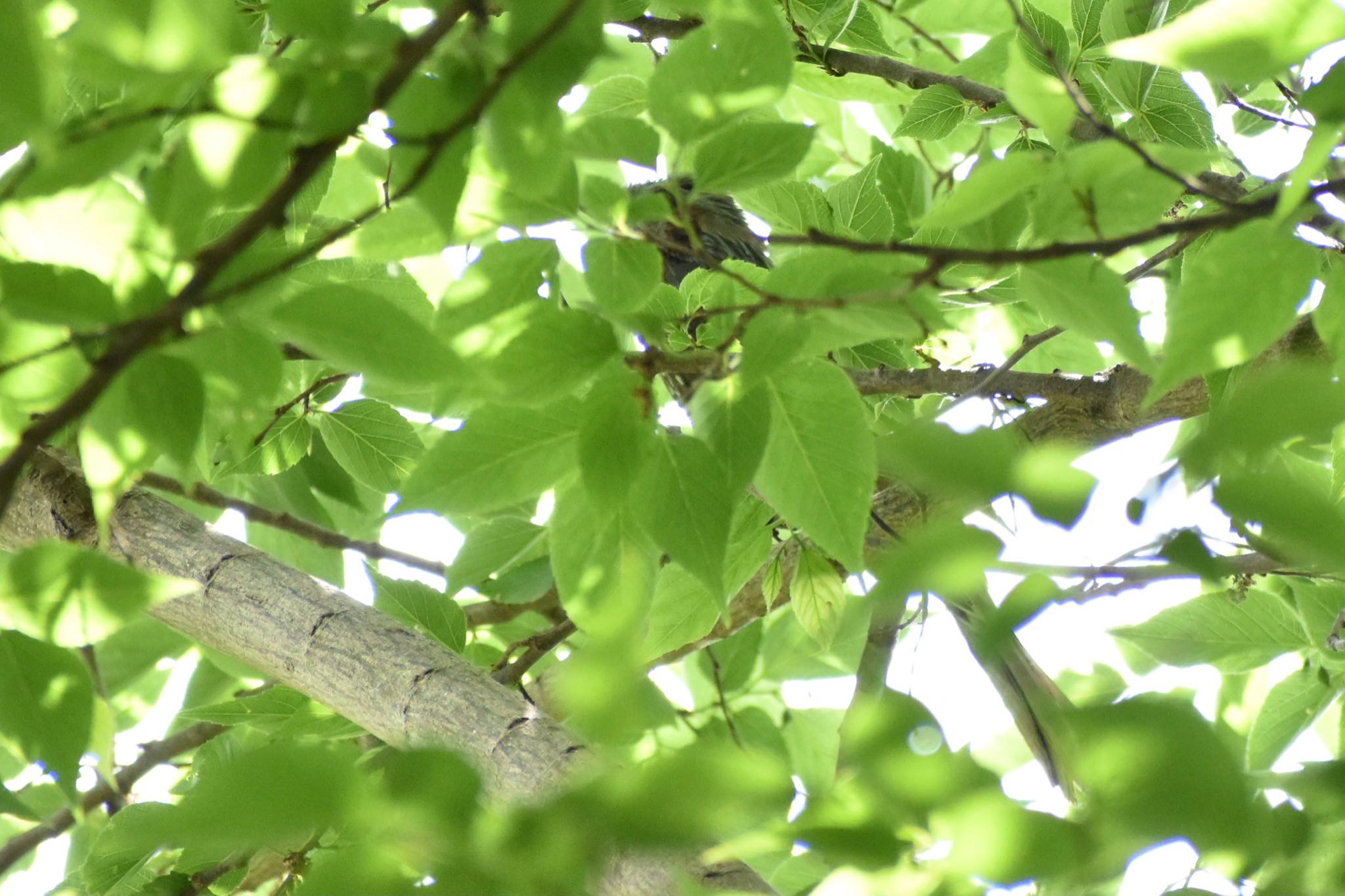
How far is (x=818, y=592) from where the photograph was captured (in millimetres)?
1079

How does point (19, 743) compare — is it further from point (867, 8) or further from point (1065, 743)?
point (867, 8)

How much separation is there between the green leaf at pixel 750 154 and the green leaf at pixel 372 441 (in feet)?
2.43

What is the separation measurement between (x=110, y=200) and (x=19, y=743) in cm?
28

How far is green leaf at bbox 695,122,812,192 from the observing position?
612 mm

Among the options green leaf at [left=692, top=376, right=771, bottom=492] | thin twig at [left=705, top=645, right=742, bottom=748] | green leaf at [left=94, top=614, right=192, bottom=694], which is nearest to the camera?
green leaf at [left=692, top=376, right=771, bottom=492]

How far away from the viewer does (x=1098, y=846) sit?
0.36 meters

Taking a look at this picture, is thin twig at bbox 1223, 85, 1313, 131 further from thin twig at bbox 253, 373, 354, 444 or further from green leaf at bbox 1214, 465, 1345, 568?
thin twig at bbox 253, 373, 354, 444

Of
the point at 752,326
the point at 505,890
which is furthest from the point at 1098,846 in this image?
the point at 752,326

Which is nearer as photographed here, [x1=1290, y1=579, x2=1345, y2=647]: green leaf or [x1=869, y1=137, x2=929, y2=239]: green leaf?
[x1=869, y1=137, x2=929, y2=239]: green leaf

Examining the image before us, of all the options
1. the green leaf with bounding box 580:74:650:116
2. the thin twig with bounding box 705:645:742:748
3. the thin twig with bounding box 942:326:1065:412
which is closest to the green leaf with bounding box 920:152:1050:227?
the thin twig with bounding box 942:326:1065:412

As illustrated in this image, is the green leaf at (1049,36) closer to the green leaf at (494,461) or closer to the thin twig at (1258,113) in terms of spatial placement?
the thin twig at (1258,113)

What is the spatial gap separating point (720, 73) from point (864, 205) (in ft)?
1.89

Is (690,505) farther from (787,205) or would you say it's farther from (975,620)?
(975,620)

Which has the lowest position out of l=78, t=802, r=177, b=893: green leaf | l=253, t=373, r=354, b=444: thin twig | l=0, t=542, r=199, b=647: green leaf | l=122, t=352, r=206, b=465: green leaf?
l=78, t=802, r=177, b=893: green leaf
